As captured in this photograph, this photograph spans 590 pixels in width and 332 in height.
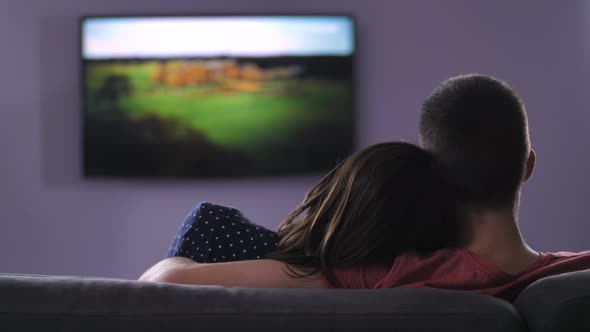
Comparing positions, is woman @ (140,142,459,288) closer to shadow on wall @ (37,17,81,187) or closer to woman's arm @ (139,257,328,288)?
woman's arm @ (139,257,328,288)

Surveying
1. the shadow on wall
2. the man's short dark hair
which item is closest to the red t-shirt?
the man's short dark hair

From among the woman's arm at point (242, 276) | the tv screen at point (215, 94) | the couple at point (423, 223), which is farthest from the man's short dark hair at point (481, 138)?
the tv screen at point (215, 94)

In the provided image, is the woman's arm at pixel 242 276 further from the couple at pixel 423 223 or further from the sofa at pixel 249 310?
the sofa at pixel 249 310

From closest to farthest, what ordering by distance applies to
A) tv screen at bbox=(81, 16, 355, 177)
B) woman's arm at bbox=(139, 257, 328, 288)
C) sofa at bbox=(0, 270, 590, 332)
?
sofa at bbox=(0, 270, 590, 332)
woman's arm at bbox=(139, 257, 328, 288)
tv screen at bbox=(81, 16, 355, 177)

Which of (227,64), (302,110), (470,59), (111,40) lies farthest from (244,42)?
(470,59)

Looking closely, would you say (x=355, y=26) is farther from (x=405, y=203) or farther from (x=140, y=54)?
(x=405, y=203)

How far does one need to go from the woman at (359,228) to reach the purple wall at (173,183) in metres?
2.64

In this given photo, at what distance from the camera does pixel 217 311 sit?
0.79m

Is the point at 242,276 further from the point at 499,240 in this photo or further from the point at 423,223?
the point at 499,240

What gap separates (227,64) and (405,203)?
8.87ft

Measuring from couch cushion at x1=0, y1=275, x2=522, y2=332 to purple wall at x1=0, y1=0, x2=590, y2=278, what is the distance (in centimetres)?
298

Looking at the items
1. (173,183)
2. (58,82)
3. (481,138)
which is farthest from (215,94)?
(481,138)

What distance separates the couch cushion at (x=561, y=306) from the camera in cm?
79

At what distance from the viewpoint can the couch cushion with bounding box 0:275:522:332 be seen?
78 centimetres
